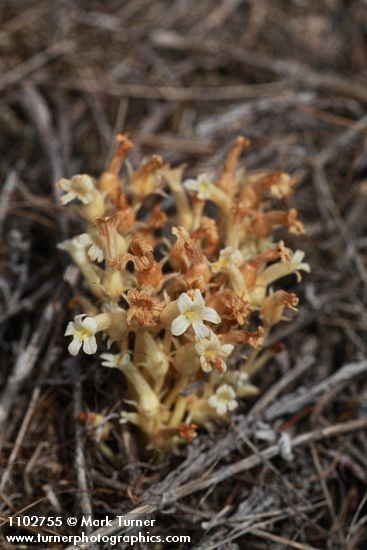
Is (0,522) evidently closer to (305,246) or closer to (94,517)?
(94,517)

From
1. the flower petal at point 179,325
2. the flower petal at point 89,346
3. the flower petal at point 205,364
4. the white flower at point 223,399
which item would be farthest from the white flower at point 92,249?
the white flower at point 223,399

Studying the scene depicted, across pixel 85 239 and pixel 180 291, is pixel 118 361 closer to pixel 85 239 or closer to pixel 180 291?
pixel 180 291

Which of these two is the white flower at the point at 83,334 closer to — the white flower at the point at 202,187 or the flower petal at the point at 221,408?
the flower petal at the point at 221,408

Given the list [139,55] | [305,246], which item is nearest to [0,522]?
[305,246]

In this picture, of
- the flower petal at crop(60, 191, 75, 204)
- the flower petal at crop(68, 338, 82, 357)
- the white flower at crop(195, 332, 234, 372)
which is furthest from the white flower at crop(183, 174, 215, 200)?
the flower petal at crop(68, 338, 82, 357)

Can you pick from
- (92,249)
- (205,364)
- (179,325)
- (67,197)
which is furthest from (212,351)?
(67,197)
